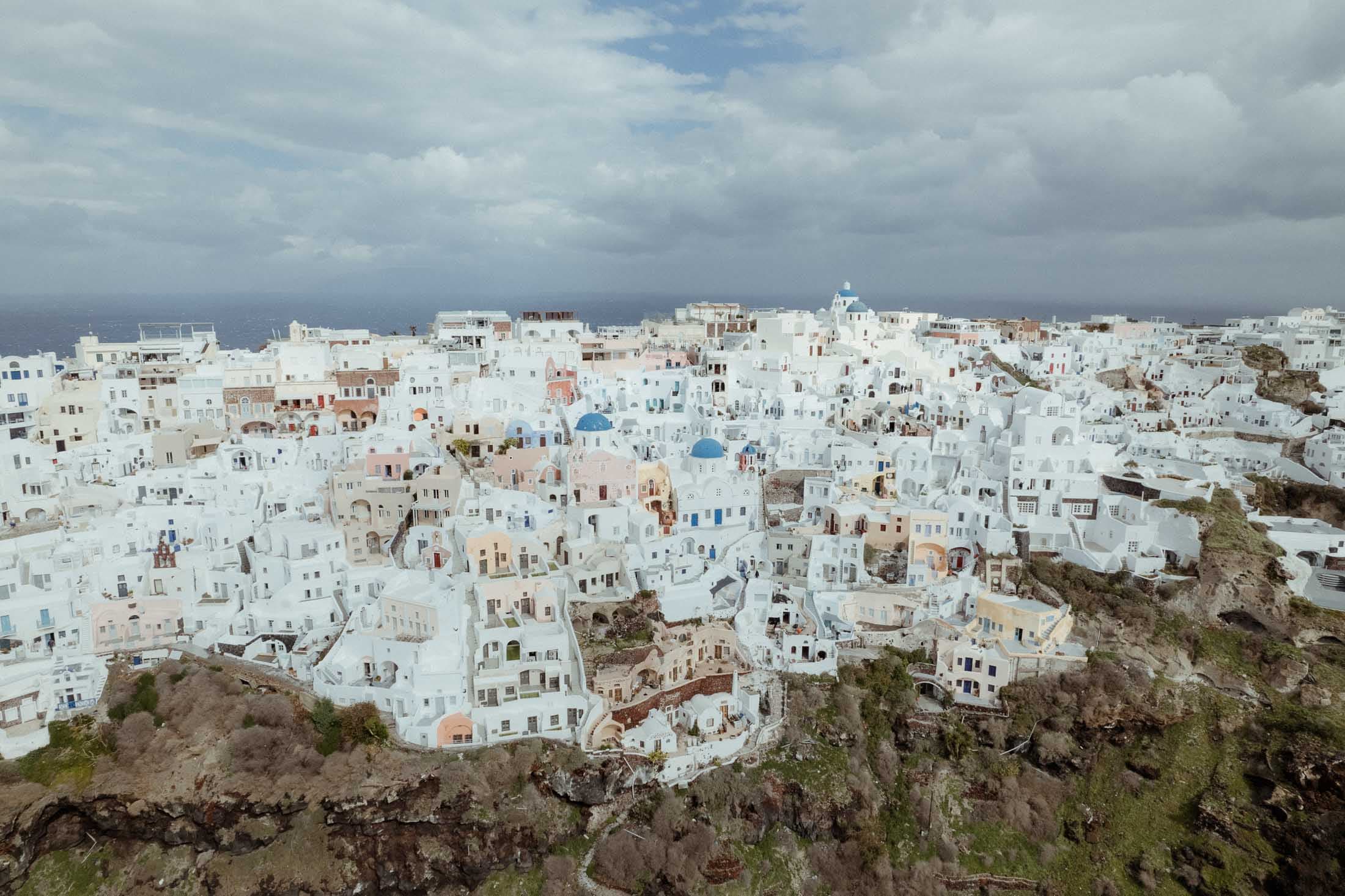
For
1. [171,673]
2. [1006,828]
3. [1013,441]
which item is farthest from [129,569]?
[1013,441]

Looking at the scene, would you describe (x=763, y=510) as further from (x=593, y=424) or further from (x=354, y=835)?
(x=354, y=835)

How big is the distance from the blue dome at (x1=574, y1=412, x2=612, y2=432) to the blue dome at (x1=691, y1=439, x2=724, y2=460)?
4879 millimetres

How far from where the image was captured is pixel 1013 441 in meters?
38.5

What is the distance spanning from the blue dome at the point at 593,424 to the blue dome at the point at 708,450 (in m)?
4.88

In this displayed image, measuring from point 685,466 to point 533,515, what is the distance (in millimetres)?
8264

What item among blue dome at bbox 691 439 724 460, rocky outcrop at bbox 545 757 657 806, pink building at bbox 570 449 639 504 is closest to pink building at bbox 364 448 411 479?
pink building at bbox 570 449 639 504

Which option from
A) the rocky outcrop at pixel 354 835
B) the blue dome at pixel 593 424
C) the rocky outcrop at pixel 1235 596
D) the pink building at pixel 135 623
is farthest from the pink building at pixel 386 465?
the rocky outcrop at pixel 1235 596

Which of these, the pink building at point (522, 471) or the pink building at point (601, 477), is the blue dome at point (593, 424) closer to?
the pink building at point (522, 471)

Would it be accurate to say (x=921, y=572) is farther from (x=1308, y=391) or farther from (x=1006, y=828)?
(x=1308, y=391)

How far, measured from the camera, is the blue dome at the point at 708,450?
126 feet

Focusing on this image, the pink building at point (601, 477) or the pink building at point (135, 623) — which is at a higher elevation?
the pink building at point (601, 477)

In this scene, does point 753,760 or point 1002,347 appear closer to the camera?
point 753,760

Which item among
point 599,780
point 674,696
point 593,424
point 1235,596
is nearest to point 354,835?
point 599,780

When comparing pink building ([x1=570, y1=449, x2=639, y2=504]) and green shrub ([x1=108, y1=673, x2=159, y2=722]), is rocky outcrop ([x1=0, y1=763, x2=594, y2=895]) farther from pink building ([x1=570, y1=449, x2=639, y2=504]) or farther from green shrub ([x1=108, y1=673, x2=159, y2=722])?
pink building ([x1=570, y1=449, x2=639, y2=504])
